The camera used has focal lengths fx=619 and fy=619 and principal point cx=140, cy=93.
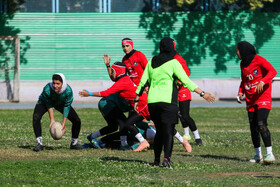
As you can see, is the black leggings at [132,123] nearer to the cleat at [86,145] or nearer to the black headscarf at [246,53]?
the cleat at [86,145]

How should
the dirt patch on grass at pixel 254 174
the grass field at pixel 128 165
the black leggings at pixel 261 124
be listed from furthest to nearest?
the black leggings at pixel 261 124, the dirt patch on grass at pixel 254 174, the grass field at pixel 128 165

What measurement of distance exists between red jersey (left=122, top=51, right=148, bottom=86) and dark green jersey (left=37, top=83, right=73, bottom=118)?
7.90ft

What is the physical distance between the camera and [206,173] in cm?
976

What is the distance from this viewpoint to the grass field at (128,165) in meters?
8.95

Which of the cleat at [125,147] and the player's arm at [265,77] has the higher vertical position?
the player's arm at [265,77]

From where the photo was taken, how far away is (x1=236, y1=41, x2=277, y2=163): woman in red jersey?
1091 centimetres

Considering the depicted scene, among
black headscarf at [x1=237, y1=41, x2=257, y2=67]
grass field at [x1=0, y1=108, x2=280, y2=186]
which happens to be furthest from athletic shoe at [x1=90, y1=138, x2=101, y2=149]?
black headscarf at [x1=237, y1=41, x2=257, y2=67]

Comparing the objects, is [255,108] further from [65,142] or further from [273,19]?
[273,19]


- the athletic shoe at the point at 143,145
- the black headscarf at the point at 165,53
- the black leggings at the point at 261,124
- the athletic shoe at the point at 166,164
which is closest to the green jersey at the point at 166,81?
the black headscarf at the point at 165,53

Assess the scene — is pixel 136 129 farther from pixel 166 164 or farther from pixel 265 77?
pixel 265 77

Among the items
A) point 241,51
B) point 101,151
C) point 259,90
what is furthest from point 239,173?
→ point 101,151

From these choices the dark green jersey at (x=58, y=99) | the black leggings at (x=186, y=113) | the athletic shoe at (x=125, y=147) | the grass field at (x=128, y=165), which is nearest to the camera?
the grass field at (x=128, y=165)

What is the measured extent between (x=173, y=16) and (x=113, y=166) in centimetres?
2492

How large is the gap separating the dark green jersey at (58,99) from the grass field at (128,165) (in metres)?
0.92
